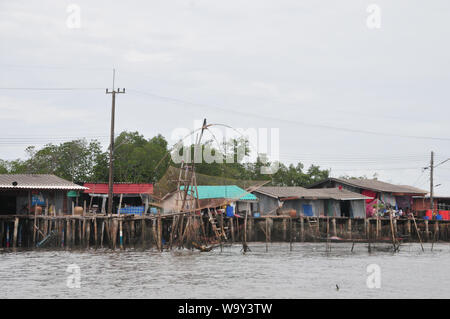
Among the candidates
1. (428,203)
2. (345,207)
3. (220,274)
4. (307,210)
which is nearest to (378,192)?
(345,207)

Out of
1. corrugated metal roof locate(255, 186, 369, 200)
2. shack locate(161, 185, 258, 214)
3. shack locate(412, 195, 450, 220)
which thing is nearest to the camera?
shack locate(161, 185, 258, 214)

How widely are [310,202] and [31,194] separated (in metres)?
20.1

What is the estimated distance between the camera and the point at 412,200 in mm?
53969

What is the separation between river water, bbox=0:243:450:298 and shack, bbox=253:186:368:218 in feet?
35.2

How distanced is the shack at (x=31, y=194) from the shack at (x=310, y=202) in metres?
14.1

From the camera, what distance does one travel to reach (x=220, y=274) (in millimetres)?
22969

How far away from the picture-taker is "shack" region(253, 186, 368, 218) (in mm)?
44138

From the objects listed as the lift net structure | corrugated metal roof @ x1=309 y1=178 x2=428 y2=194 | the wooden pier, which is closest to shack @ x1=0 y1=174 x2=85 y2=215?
the wooden pier

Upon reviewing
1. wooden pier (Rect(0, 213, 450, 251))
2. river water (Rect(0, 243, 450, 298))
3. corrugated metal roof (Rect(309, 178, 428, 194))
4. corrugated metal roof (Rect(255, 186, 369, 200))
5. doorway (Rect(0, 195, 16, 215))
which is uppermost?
corrugated metal roof (Rect(309, 178, 428, 194))

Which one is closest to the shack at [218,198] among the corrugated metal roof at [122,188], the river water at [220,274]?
the river water at [220,274]

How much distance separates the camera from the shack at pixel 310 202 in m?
44.1

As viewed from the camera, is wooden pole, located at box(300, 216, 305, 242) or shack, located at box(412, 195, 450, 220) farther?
shack, located at box(412, 195, 450, 220)

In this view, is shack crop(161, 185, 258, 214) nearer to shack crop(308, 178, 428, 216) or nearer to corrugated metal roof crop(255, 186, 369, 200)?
corrugated metal roof crop(255, 186, 369, 200)
